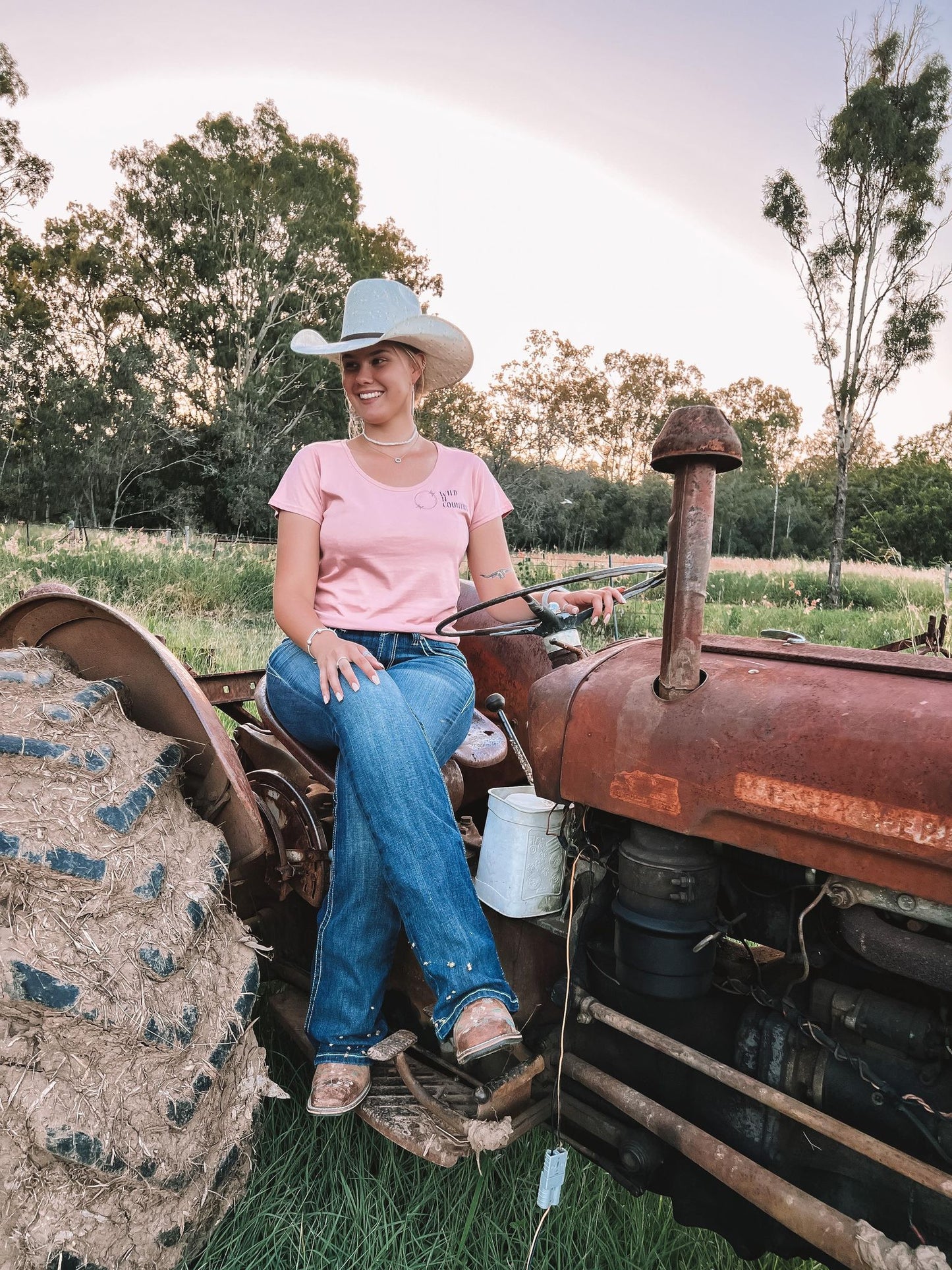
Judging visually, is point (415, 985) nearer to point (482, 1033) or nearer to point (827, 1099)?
point (482, 1033)

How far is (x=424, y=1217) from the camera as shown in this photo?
1873 millimetres

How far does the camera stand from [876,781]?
47.1 inches

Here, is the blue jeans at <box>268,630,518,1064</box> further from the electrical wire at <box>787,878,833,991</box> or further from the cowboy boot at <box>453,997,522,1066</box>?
the electrical wire at <box>787,878,833,991</box>

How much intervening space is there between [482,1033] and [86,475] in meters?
24.9

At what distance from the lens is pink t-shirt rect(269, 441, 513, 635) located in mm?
2090

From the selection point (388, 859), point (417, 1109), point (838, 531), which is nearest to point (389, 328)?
point (388, 859)

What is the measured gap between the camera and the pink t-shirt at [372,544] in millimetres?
2090

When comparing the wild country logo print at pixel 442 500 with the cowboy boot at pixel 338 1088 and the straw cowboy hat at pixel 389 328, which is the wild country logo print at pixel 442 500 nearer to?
the straw cowboy hat at pixel 389 328

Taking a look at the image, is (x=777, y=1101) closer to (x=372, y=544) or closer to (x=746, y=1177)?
(x=746, y=1177)

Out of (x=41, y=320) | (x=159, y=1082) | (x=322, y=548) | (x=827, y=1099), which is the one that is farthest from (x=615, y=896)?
(x=41, y=320)

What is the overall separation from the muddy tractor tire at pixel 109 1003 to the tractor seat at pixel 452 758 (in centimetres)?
33

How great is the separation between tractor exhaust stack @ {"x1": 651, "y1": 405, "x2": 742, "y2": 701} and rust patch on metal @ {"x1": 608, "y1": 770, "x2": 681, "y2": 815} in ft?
0.63

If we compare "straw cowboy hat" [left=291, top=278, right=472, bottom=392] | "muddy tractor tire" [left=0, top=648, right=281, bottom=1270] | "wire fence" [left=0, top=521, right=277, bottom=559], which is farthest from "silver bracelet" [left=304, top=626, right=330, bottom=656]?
"wire fence" [left=0, top=521, right=277, bottom=559]

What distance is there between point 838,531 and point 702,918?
1541cm
